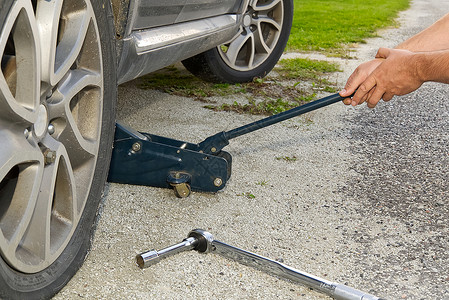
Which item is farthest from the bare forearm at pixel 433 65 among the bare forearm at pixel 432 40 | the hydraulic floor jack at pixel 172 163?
the hydraulic floor jack at pixel 172 163

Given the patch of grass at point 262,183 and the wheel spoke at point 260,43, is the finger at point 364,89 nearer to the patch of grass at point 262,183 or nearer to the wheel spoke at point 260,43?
the patch of grass at point 262,183

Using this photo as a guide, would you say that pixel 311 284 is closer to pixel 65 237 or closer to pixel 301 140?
pixel 65 237

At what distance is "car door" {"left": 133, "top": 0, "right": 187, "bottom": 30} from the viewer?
2.42 metres

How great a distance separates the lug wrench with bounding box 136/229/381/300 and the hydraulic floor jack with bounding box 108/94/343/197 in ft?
1.53

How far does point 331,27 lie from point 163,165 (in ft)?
23.3

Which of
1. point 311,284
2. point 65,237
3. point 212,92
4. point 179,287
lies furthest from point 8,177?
point 212,92

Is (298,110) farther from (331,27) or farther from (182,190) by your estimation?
(331,27)

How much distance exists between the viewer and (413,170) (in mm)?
3182

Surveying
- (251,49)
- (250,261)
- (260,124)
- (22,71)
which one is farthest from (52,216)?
(251,49)

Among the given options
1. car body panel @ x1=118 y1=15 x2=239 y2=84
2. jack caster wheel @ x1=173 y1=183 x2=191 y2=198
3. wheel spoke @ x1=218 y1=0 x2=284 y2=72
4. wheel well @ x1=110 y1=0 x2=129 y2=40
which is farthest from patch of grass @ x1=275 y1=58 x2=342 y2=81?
wheel well @ x1=110 y1=0 x2=129 y2=40

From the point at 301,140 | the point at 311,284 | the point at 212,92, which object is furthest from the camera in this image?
the point at 212,92

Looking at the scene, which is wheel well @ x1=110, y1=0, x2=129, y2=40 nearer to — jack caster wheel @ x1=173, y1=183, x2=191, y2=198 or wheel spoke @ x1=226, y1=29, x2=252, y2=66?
jack caster wheel @ x1=173, y1=183, x2=191, y2=198

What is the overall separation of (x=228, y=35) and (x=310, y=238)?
5.81 feet

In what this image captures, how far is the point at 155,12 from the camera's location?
8.52 ft
